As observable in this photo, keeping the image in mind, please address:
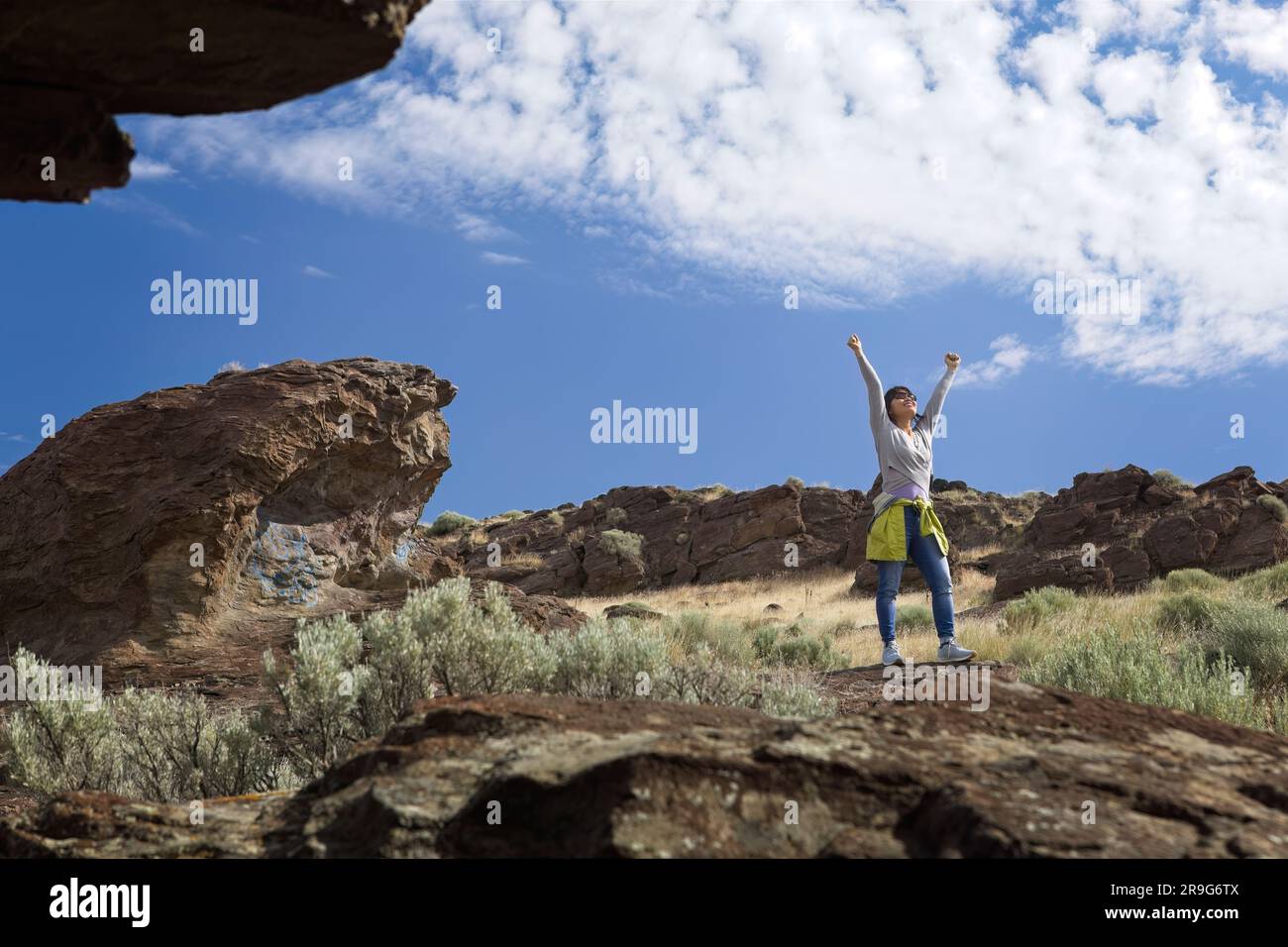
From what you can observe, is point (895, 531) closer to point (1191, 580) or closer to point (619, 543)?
point (1191, 580)

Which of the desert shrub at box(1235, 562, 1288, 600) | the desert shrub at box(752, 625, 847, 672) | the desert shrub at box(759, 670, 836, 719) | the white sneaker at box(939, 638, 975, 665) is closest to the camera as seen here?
the desert shrub at box(759, 670, 836, 719)

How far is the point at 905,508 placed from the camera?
867 cm

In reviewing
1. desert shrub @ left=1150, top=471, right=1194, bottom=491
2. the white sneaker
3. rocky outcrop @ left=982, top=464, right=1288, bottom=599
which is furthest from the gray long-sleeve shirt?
desert shrub @ left=1150, top=471, right=1194, bottom=491

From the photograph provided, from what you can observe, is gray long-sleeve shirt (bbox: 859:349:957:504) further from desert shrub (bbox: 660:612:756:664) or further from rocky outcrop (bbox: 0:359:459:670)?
rocky outcrop (bbox: 0:359:459:670)

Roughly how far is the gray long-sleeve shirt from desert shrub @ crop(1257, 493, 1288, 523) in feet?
63.6

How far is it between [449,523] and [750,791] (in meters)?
48.1

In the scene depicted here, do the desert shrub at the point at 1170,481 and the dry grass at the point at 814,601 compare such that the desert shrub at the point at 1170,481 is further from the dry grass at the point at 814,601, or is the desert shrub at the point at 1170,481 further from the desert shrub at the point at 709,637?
the desert shrub at the point at 709,637

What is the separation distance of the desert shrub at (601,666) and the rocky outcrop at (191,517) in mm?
5419

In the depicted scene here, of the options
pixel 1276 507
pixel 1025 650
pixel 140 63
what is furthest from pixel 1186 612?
pixel 140 63

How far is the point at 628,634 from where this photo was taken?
622 cm

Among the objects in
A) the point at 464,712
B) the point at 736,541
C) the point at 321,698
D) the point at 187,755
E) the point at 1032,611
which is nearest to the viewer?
the point at 464,712

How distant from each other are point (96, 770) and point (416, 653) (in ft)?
7.61

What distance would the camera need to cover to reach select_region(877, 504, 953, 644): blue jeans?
8516 mm
